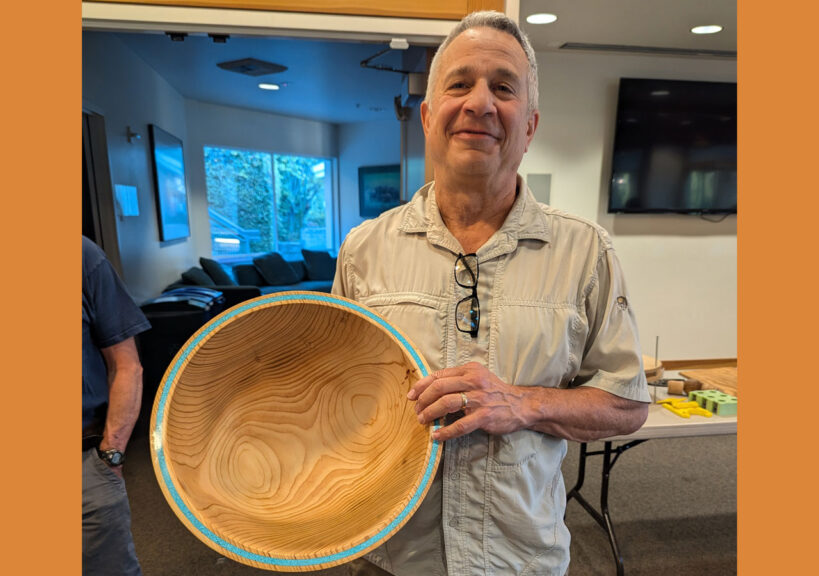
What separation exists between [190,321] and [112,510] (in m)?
2.37

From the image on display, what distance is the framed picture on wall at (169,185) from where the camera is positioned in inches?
181

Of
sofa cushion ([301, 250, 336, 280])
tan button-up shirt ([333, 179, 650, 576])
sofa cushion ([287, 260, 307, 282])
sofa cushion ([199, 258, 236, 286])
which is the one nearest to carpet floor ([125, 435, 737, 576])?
tan button-up shirt ([333, 179, 650, 576])

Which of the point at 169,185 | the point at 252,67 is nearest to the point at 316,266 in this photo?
the point at 169,185

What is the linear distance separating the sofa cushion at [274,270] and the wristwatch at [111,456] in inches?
222

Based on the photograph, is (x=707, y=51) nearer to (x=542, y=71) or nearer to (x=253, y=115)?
(x=542, y=71)

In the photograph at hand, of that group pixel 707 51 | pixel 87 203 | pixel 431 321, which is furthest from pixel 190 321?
pixel 707 51

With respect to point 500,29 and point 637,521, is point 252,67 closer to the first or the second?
point 500,29

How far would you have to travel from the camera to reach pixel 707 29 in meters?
3.43

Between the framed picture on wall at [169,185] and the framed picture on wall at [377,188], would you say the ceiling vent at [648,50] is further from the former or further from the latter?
the framed picture on wall at [377,188]

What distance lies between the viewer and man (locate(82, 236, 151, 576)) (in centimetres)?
132

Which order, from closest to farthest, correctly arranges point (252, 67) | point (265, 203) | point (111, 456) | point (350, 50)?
point (111, 456) → point (350, 50) → point (252, 67) → point (265, 203)

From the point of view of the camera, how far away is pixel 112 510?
1.36 metres

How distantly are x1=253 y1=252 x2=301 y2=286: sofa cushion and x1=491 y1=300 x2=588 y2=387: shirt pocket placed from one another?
6.35 m

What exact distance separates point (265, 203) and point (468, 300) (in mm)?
7960
